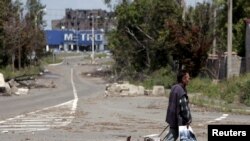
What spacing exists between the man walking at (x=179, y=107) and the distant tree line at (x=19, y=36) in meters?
45.3

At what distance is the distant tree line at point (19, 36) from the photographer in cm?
6754

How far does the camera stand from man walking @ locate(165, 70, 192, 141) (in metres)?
11.1

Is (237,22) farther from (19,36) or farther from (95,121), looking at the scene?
(95,121)

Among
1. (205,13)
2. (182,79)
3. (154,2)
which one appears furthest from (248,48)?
(182,79)

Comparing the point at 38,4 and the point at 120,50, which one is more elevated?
the point at 38,4

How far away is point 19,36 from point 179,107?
61053 mm

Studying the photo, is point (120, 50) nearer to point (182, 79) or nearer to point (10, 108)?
point (10, 108)

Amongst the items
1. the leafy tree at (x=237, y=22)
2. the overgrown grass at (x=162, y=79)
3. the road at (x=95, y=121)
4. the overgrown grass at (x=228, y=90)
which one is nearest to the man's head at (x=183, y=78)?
the road at (x=95, y=121)

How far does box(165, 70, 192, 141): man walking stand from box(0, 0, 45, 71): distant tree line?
149ft

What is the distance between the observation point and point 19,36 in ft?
232

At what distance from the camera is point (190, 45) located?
4422 cm

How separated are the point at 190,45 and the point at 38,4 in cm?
5240

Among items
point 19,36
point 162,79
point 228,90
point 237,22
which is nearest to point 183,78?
point 228,90

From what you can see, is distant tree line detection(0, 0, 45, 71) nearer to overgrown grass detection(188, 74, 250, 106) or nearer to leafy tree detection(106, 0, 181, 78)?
leafy tree detection(106, 0, 181, 78)
